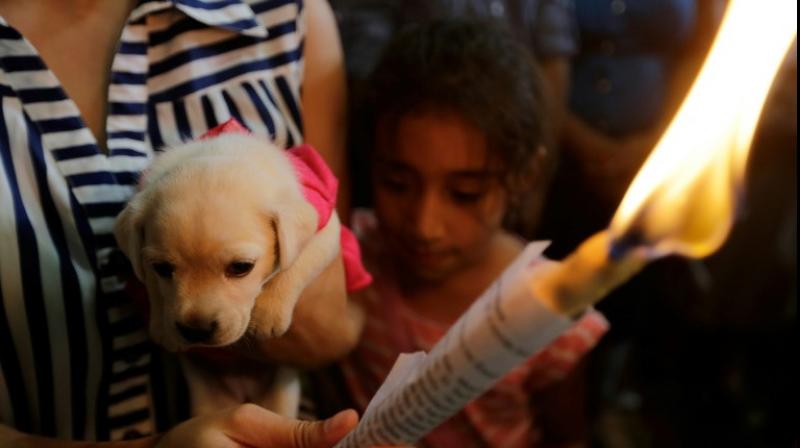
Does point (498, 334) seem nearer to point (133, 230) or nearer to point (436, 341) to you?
point (133, 230)

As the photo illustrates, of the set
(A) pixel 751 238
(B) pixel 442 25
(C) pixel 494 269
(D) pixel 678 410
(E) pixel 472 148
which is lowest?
(D) pixel 678 410

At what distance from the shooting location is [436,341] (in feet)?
2.87

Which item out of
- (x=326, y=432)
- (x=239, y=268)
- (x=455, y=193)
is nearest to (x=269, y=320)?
(x=239, y=268)

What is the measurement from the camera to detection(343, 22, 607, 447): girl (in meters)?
Answer: 0.91

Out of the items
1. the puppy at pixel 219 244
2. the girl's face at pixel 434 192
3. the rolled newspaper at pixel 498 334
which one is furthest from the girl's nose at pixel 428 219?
the rolled newspaper at pixel 498 334

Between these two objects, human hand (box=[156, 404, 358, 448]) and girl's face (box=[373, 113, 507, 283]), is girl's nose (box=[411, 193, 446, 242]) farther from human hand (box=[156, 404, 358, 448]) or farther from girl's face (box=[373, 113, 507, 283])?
human hand (box=[156, 404, 358, 448])

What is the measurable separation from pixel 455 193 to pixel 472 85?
0.45 ft

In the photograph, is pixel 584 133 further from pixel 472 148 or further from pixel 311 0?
pixel 311 0

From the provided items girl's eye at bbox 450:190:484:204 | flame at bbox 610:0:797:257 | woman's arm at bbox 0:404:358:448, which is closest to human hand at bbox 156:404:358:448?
woman's arm at bbox 0:404:358:448

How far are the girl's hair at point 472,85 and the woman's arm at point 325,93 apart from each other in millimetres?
148

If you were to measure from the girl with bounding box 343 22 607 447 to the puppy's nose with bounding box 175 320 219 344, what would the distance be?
342mm

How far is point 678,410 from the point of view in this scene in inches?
56.1

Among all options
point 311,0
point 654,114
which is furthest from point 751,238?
point 311,0

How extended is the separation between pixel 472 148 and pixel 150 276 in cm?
48
